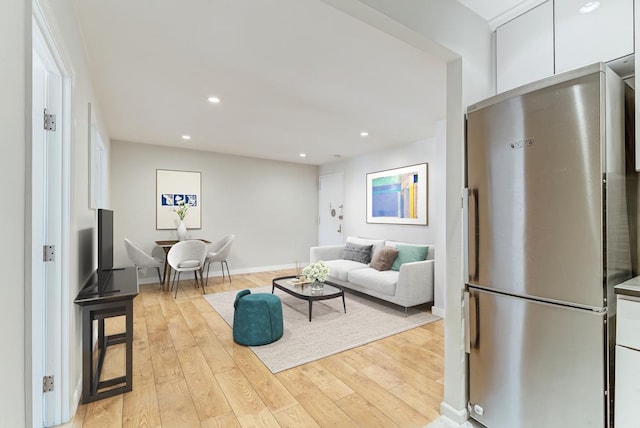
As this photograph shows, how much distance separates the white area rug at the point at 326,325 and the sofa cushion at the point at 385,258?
1.71 ft

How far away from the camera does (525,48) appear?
6.04 ft

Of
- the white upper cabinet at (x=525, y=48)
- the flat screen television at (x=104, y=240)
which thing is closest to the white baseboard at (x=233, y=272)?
the flat screen television at (x=104, y=240)

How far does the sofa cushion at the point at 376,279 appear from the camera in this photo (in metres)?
3.93

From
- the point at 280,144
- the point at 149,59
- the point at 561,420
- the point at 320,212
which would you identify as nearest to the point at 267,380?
the point at 561,420

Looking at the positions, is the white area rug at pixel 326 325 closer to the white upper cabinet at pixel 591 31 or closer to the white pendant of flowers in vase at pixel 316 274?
the white pendant of flowers in vase at pixel 316 274

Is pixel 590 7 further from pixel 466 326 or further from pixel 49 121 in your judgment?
pixel 49 121

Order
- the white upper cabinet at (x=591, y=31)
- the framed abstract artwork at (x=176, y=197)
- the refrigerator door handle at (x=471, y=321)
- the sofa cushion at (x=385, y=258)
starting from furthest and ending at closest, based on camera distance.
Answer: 1. the framed abstract artwork at (x=176, y=197)
2. the sofa cushion at (x=385, y=258)
3. the refrigerator door handle at (x=471, y=321)
4. the white upper cabinet at (x=591, y=31)

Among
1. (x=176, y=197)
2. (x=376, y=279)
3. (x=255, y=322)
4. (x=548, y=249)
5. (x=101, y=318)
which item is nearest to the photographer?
(x=548, y=249)

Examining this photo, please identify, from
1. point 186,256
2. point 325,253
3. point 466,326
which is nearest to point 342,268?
point 325,253

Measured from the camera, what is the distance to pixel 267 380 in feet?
7.52

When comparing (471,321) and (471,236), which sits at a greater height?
(471,236)

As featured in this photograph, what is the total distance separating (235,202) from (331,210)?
218 cm

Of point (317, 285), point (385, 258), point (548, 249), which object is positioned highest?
point (548, 249)

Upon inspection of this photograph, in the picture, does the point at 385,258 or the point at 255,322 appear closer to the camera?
the point at 255,322
